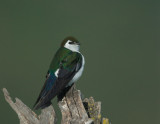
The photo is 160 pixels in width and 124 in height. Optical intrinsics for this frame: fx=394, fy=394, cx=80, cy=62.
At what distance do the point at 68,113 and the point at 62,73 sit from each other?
0.77m

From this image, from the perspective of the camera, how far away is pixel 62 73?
558 cm

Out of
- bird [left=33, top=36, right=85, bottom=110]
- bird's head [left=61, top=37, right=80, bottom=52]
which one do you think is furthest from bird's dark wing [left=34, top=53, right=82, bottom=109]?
bird's head [left=61, top=37, right=80, bottom=52]

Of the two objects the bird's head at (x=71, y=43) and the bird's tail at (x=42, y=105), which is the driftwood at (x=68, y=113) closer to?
the bird's tail at (x=42, y=105)

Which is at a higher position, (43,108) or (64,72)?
(64,72)

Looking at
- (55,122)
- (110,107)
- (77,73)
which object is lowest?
(110,107)

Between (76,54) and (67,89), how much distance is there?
63 centimetres

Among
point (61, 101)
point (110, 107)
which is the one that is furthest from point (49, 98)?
point (110, 107)

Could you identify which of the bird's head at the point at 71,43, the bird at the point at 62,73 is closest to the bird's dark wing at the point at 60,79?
the bird at the point at 62,73

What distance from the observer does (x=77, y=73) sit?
19.0 ft

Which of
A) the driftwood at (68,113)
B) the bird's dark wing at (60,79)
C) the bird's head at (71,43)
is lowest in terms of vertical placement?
the driftwood at (68,113)

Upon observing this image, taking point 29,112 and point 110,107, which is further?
point 110,107

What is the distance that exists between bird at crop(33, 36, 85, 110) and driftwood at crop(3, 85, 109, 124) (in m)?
0.20

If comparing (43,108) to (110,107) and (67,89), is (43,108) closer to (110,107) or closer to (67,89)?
(67,89)

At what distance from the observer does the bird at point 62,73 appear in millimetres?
5285
